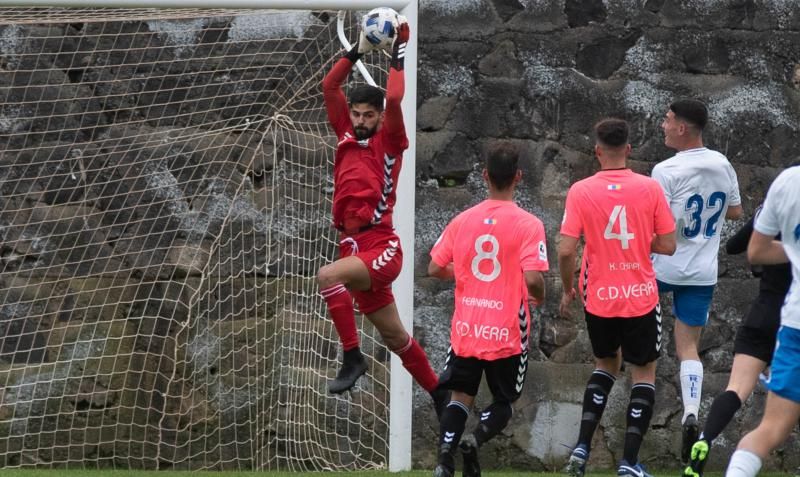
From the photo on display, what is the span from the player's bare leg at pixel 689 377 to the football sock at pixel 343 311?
1.80 m

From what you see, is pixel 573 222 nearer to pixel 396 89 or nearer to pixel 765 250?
pixel 396 89

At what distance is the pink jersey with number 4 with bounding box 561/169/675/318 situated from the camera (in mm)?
6734

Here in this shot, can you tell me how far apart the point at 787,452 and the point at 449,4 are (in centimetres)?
361

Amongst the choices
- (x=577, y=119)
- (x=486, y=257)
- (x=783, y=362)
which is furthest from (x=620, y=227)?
(x=783, y=362)

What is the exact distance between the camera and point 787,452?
28.3 ft

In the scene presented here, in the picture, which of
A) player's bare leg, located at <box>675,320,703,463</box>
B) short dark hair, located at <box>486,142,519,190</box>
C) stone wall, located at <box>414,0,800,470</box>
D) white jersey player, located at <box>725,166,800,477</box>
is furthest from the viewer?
stone wall, located at <box>414,0,800,470</box>

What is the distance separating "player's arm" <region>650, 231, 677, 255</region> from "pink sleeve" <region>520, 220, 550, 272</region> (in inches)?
36.3

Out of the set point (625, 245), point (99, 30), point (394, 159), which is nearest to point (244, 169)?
point (99, 30)

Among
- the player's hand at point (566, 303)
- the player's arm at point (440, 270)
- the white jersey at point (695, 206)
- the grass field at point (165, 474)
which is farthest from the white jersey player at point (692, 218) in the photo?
the player's arm at point (440, 270)

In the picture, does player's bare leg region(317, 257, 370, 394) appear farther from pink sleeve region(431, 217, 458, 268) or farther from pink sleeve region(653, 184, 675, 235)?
pink sleeve region(653, 184, 675, 235)

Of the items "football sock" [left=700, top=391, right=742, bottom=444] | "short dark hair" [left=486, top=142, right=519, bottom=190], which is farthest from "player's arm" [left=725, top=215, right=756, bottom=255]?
"short dark hair" [left=486, top=142, right=519, bottom=190]

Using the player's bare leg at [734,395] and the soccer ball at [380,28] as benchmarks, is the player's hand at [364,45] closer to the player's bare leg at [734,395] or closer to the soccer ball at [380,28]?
the soccer ball at [380,28]

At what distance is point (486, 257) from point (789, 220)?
5.87 ft

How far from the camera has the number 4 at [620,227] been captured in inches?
265
